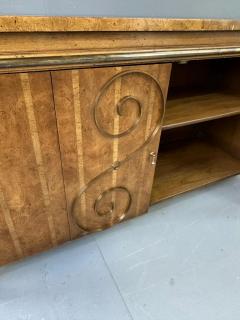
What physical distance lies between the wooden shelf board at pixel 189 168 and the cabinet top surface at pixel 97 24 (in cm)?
72

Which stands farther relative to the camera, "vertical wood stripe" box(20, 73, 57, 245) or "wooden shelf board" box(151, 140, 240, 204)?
"wooden shelf board" box(151, 140, 240, 204)

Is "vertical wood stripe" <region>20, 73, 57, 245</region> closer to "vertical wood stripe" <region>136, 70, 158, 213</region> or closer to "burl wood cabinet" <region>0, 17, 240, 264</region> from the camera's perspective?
"burl wood cabinet" <region>0, 17, 240, 264</region>

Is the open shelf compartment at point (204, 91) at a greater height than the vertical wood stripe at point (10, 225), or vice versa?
the open shelf compartment at point (204, 91)

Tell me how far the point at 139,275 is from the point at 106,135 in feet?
1.91

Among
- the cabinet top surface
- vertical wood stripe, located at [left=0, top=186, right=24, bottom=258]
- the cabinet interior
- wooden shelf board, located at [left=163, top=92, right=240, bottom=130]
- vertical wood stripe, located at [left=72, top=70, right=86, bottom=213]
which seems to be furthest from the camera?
the cabinet interior

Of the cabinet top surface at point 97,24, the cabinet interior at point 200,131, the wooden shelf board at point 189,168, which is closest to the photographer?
the cabinet top surface at point 97,24

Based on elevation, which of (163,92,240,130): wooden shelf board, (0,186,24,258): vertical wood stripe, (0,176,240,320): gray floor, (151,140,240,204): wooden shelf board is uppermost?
Result: (163,92,240,130): wooden shelf board

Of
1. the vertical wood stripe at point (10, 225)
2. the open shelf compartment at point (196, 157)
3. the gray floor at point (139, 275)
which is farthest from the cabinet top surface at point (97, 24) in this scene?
the gray floor at point (139, 275)

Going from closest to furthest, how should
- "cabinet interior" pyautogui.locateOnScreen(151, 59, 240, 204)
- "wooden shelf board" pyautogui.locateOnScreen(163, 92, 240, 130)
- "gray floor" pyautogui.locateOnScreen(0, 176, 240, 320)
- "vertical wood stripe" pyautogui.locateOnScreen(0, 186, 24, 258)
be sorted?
1. "vertical wood stripe" pyautogui.locateOnScreen(0, 186, 24, 258)
2. "gray floor" pyautogui.locateOnScreen(0, 176, 240, 320)
3. "wooden shelf board" pyautogui.locateOnScreen(163, 92, 240, 130)
4. "cabinet interior" pyautogui.locateOnScreen(151, 59, 240, 204)

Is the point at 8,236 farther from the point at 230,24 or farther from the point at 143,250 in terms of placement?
the point at 230,24

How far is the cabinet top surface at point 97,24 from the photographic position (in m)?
0.45

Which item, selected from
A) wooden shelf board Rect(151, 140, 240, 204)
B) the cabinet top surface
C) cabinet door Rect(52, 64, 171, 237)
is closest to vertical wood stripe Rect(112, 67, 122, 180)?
cabinet door Rect(52, 64, 171, 237)

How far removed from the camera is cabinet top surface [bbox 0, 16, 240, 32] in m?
0.45

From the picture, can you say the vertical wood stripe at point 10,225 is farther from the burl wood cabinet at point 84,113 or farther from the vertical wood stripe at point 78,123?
the vertical wood stripe at point 78,123
